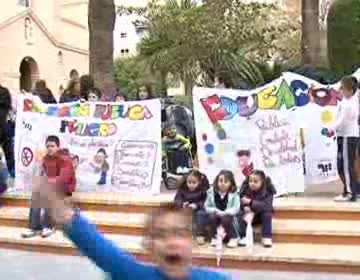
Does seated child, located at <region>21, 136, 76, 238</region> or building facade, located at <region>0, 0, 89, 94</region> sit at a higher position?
building facade, located at <region>0, 0, 89, 94</region>

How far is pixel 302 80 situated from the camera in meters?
10.4

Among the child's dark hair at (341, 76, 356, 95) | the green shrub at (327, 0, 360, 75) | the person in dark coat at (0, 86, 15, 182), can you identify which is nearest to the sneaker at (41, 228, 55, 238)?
the person in dark coat at (0, 86, 15, 182)

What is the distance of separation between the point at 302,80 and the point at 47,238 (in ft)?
11.8

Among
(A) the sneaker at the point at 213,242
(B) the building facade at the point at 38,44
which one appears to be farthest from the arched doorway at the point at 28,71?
(A) the sneaker at the point at 213,242

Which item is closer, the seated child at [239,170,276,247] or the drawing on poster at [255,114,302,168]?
the seated child at [239,170,276,247]

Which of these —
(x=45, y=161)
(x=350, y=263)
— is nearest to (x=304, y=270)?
(x=350, y=263)

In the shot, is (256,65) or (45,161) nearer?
(45,161)

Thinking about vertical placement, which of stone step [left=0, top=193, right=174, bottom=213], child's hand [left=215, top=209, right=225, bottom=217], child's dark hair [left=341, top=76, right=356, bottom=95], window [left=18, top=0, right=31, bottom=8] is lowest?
child's hand [left=215, top=209, right=225, bottom=217]

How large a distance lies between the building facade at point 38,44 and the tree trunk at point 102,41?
31279mm

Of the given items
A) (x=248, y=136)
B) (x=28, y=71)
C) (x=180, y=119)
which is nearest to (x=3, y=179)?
(x=180, y=119)

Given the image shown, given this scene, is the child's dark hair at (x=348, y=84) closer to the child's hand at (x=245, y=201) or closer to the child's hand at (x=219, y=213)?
the child's hand at (x=245, y=201)

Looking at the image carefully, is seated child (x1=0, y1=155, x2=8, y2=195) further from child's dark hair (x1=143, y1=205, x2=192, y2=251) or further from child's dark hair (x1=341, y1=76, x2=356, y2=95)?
child's dark hair (x1=143, y1=205, x2=192, y2=251)

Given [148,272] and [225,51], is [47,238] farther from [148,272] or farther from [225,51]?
[225,51]

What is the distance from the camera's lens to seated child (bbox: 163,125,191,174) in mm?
11109
